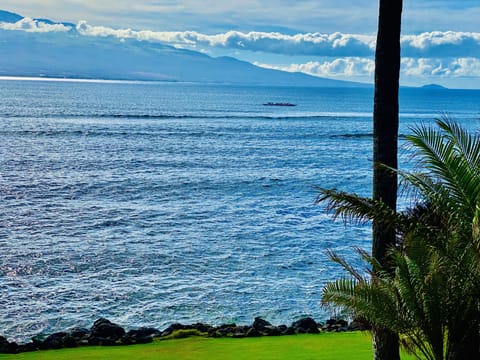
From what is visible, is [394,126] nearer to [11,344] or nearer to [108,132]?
[11,344]

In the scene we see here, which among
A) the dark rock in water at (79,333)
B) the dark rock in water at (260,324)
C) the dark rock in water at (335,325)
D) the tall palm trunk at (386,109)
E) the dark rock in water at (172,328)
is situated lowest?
the dark rock in water at (335,325)

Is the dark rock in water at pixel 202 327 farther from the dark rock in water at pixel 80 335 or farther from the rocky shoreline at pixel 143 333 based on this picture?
the dark rock in water at pixel 80 335

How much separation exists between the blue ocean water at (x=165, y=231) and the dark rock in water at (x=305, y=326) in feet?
5.39

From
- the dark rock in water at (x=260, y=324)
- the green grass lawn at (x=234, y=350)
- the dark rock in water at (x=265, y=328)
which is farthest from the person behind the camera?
the dark rock in water at (x=260, y=324)

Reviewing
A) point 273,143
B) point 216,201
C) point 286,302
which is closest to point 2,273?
Result: point 286,302

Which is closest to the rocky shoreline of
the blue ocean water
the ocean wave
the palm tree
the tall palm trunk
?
the blue ocean water

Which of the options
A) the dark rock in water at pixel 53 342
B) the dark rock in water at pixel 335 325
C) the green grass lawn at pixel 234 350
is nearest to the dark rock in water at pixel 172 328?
the green grass lawn at pixel 234 350

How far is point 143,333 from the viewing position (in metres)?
18.8

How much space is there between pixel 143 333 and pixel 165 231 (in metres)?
14.0

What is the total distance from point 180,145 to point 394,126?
66.2 metres

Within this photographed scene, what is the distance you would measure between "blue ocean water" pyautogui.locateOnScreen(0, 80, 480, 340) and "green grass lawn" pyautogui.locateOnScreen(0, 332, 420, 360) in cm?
390

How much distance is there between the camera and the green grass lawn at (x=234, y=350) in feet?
48.6

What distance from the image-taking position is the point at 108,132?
87.3 meters

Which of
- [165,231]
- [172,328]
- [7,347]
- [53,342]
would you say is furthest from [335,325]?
[165,231]
